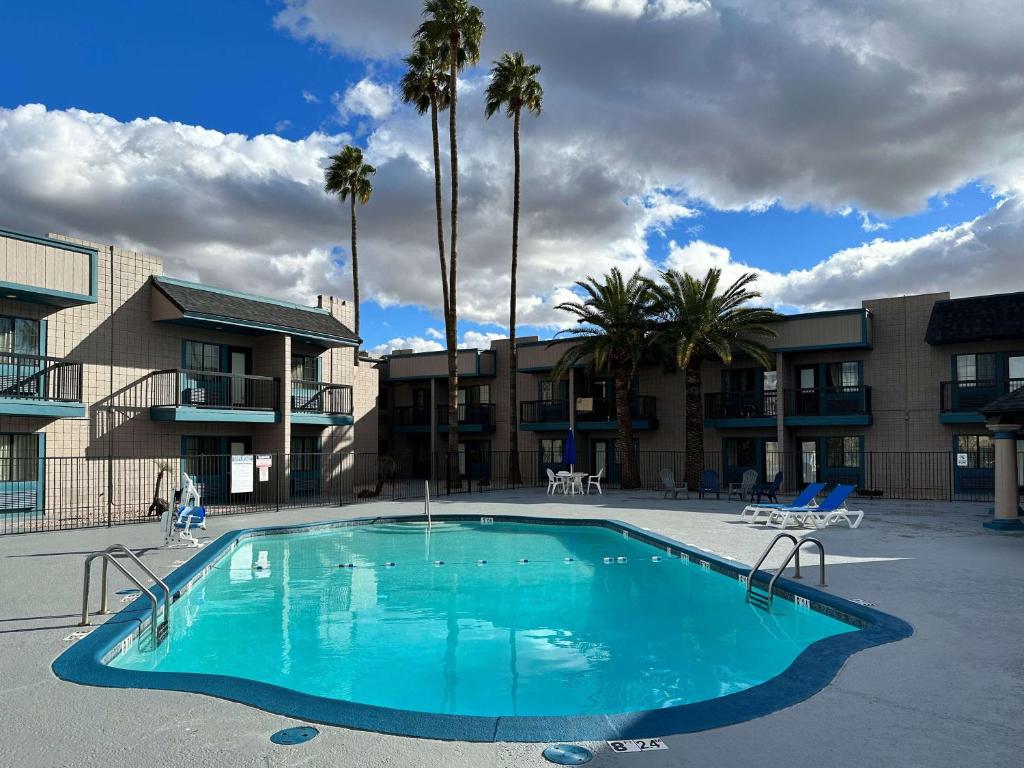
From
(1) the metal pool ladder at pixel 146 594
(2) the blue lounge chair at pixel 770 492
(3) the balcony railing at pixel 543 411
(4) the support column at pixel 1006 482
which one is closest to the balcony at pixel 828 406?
(2) the blue lounge chair at pixel 770 492

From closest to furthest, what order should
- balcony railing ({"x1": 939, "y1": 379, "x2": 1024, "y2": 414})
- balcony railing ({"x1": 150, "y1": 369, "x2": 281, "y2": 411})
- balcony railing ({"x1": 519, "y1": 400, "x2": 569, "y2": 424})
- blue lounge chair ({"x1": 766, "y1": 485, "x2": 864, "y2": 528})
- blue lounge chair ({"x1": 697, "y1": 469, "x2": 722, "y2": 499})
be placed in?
blue lounge chair ({"x1": 766, "y1": 485, "x2": 864, "y2": 528}), balcony railing ({"x1": 150, "y1": 369, "x2": 281, "y2": 411}), blue lounge chair ({"x1": 697, "y1": 469, "x2": 722, "y2": 499}), balcony railing ({"x1": 939, "y1": 379, "x2": 1024, "y2": 414}), balcony railing ({"x1": 519, "y1": 400, "x2": 569, "y2": 424})

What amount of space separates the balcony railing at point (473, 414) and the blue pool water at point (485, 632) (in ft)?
73.9

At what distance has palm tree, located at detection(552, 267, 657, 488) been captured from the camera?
28500mm

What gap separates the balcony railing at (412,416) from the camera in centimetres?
3900

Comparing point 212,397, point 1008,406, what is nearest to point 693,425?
point 1008,406

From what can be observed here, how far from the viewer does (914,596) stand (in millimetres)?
8867

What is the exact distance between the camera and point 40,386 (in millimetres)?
19188

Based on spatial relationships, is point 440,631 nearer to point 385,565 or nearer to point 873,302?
point 385,565

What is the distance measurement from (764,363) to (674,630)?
63.3 ft

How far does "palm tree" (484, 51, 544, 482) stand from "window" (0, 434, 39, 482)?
17.3 metres

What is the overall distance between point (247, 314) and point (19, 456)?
7.51 metres

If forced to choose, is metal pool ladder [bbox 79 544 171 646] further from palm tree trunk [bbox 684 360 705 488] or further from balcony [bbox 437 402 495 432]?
balcony [bbox 437 402 495 432]

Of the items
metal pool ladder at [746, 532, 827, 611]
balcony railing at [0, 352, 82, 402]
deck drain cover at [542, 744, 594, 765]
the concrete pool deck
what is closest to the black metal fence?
balcony railing at [0, 352, 82, 402]

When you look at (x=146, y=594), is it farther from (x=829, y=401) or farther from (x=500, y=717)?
(x=829, y=401)
